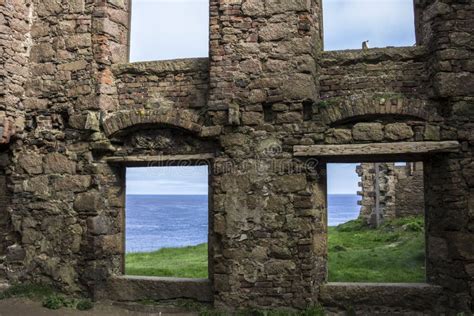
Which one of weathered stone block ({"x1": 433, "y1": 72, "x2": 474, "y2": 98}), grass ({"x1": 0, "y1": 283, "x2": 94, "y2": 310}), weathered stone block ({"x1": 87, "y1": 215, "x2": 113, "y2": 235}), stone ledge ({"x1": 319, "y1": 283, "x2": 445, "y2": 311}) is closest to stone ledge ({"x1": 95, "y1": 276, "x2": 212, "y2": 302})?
grass ({"x1": 0, "y1": 283, "x2": 94, "y2": 310})

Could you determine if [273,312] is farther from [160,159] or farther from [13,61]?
[13,61]

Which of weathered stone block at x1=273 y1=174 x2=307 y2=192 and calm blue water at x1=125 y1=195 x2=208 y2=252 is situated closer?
weathered stone block at x1=273 y1=174 x2=307 y2=192

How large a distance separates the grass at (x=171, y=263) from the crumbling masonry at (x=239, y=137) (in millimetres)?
2068

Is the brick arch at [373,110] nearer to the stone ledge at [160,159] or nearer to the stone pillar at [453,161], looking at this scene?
the stone pillar at [453,161]

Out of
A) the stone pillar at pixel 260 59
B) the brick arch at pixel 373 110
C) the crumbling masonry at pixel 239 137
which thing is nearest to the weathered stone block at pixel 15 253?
the crumbling masonry at pixel 239 137

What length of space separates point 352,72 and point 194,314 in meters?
3.95

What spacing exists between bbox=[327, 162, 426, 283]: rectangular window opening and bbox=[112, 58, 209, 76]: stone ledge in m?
Result: 4.02

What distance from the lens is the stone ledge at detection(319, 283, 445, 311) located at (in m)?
6.06

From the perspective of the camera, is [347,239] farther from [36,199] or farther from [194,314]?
[36,199]

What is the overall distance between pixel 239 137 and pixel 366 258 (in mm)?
4642

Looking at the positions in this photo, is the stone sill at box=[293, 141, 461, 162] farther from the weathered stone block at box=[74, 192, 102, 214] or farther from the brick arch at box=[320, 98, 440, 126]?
the weathered stone block at box=[74, 192, 102, 214]

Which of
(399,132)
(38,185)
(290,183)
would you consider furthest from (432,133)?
(38,185)

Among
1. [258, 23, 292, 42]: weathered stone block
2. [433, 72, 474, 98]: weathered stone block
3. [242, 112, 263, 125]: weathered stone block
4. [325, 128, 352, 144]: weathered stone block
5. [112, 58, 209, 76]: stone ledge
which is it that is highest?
[258, 23, 292, 42]: weathered stone block

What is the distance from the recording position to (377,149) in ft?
20.0
